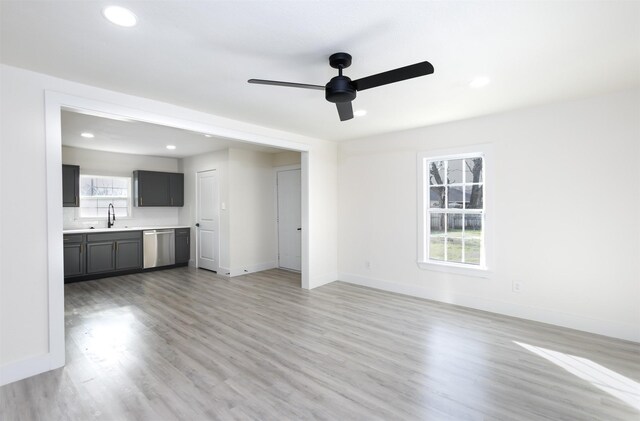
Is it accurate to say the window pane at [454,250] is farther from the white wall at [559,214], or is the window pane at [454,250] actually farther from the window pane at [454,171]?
the window pane at [454,171]

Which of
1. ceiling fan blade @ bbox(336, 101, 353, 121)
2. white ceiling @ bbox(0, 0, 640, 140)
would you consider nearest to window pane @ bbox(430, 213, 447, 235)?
white ceiling @ bbox(0, 0, 640, 140)

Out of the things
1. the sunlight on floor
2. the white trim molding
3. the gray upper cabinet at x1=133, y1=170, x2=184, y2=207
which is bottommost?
the sunlight on floor

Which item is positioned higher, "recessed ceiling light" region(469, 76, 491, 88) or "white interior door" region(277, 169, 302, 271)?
Answer: "recessed ceiling light" region(469, 76, 491, 88)

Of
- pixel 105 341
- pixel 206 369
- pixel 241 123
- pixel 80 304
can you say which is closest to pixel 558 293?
pixel 206 369

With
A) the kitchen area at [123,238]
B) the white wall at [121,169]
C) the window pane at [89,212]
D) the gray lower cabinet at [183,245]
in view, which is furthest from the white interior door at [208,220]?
the window pane at [89,212]

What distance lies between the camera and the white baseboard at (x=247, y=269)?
5.84 metres

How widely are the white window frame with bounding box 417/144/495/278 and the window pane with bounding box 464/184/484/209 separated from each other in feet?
0.36

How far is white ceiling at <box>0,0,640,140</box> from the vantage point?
1.76m

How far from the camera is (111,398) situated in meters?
2.17

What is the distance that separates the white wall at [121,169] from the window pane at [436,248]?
5.76 meters

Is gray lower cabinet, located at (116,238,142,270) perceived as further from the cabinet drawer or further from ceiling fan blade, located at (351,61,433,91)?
ceiling fan blade, located at (351,61,433,91)

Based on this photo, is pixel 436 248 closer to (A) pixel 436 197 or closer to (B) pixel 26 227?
(A) pixel 436 197

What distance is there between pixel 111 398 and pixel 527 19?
3.72m

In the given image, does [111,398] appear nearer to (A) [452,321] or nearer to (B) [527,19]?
(A) [452,321]
